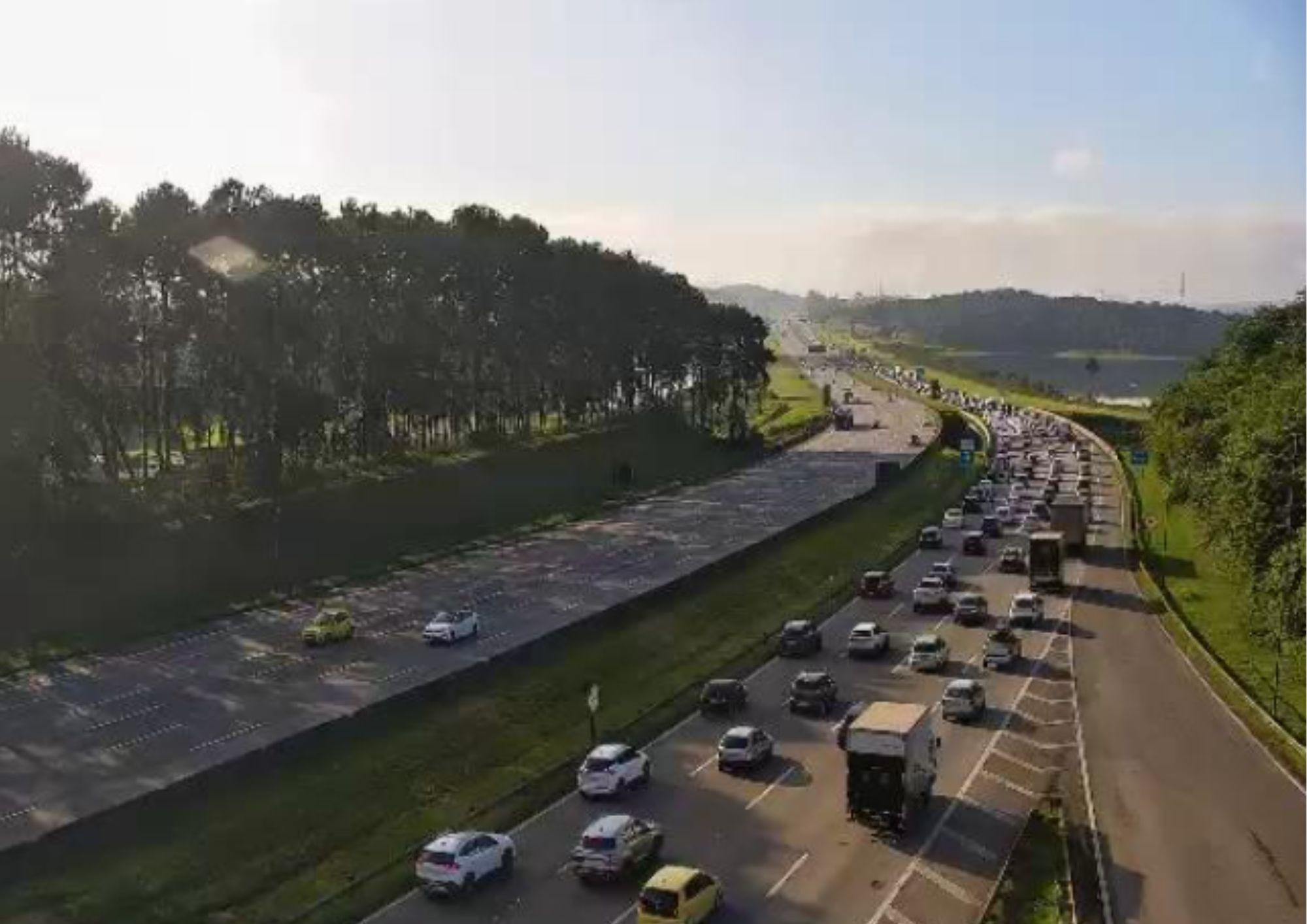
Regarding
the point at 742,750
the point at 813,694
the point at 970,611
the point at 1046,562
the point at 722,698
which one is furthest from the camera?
the point at 1046,562

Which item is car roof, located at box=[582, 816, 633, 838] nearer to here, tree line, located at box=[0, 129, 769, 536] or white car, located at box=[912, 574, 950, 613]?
white car, located at box=[912, 574, 950, 613]

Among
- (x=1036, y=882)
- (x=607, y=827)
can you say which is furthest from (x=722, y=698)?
(x=1036, y=882)

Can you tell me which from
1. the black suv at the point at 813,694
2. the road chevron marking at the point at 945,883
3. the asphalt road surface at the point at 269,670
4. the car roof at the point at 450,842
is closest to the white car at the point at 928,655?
the black suv at the point at 813,694

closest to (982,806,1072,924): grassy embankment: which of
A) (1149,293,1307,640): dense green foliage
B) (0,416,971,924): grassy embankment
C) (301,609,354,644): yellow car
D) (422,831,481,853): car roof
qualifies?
(422,831,481,853): car roof

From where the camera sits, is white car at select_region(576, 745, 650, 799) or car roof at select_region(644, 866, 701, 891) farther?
white car at select_region(576, 745, 650, 799)

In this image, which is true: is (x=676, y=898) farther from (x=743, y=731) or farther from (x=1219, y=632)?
(x=1219, y=632)

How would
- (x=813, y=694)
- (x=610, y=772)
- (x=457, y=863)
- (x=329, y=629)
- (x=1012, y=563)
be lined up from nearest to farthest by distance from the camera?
1. (x=457, y=863)
2. (x=610, y=772)
3. (x=813, y=694)
4. (x=329, y=629)
5. (x=1012, y=563)
